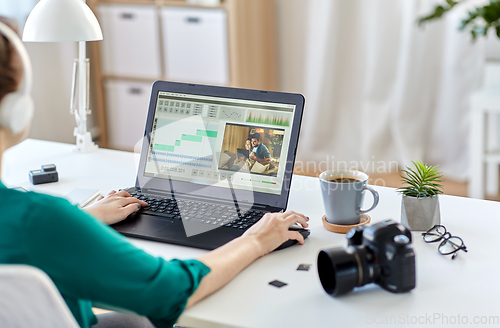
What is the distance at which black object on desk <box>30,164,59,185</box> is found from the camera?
140 centimetres

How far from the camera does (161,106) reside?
→ 1287 millimetres

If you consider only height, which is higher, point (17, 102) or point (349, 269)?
point (17, 102)

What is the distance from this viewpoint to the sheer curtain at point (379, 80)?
3035mm

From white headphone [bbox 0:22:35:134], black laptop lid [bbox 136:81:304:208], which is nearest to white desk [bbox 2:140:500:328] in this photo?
black laptop lid [bbox 136:81:304:208]

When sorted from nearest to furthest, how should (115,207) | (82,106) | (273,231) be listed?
1. (273,231)
2. (115,207)
3. (82,106)

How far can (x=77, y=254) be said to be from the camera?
72 cm

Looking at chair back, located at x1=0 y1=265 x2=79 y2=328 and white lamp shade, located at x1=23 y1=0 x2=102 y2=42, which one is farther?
white lamp shade, located at x1=23 y1=0 x2=102 y2=42

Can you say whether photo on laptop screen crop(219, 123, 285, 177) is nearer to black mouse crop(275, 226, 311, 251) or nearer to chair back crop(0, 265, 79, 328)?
black mouse crop(275, 226, 311, 251)

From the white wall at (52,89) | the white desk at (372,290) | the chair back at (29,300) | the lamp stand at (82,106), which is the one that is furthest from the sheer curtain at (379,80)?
the chair back at (29,300)

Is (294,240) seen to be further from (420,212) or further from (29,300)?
(29,300)

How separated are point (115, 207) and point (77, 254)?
407 millimetres

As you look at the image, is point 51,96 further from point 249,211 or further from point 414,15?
point 249,211

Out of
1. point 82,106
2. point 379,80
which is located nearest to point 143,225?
point 82,106

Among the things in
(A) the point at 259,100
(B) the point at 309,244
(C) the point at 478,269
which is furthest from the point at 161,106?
(C) the point at 478,269
